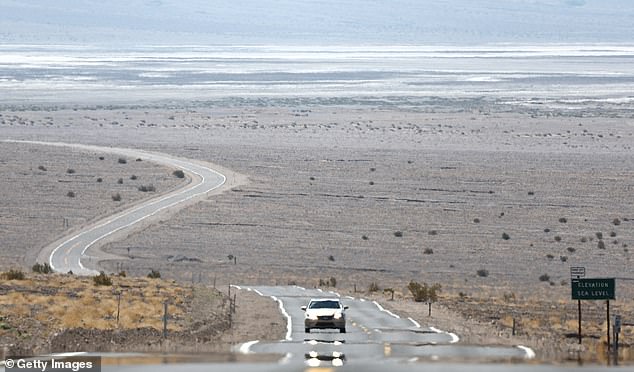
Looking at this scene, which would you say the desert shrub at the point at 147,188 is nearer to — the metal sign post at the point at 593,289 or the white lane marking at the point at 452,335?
the white lane marking at the point at 452,335

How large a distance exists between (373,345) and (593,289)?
5.53 metres

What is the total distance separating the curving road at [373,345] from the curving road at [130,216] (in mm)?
18155

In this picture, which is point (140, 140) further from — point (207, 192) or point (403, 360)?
point (403, 360)

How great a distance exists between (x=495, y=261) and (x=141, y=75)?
14307 cm

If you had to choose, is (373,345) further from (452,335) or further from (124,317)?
(124,317)

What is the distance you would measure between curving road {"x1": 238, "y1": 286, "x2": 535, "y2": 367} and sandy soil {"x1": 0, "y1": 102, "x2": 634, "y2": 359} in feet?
4.36

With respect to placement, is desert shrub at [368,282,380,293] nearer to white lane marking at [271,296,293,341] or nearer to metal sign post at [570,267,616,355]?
white lane marking at [271,296,293,341]

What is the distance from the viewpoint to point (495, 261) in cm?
5253

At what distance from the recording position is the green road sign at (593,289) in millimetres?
26125

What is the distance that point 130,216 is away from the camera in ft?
213

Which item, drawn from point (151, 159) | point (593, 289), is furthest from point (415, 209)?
point (593, 289)

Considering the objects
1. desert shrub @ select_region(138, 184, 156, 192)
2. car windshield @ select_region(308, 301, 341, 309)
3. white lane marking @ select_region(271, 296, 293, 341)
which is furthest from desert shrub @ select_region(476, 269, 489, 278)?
desert shrub @ select_region(138, 184, 156, 192)

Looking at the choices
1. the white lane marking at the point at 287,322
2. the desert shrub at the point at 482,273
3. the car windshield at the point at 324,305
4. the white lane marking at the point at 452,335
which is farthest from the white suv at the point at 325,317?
the desert shrub at the point at 482,273

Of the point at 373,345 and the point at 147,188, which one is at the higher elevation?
the point at 147,188
